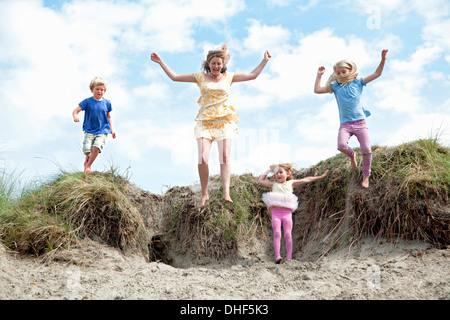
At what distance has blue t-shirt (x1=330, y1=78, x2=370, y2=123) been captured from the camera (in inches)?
238

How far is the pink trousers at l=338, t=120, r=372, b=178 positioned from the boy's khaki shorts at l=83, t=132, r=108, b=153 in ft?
12.8

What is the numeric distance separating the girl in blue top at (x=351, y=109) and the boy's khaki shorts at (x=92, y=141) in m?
3.75

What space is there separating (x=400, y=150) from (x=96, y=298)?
4.70 m

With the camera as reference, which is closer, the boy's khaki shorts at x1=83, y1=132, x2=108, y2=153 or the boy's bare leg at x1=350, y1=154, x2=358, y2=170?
the boy's bare leg at x1=350, y1=154, x2=358, y2=170

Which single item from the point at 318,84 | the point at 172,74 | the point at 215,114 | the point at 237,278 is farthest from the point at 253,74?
the point at 237,278

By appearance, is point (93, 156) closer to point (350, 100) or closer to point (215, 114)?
point (215, 114)

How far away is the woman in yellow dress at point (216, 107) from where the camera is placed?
19.1 ft

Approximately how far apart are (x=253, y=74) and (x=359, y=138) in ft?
5.88

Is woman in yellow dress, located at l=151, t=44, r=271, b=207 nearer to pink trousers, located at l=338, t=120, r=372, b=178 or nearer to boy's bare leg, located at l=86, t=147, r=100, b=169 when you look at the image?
pink trousers, located at l=338, t=120, r=372, b=178

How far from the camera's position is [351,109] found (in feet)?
19.8

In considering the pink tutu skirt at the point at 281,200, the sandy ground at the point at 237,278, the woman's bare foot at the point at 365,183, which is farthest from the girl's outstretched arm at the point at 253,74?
the sandy ground at the point at 237,278

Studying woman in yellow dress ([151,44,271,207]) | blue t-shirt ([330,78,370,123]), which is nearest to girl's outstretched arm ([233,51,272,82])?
woman in yellow dress ([151,44,271,207])

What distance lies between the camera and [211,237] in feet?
21.4
